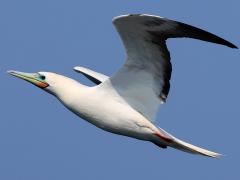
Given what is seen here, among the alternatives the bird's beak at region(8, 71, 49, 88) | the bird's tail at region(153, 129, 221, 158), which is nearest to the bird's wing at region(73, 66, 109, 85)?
the bird's beak at region(8, 71, 49, 88)

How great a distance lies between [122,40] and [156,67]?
0.86 metres

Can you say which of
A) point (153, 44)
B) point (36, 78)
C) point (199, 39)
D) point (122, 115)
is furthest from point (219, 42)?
point (36, 78)

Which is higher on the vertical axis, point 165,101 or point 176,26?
point 176,26

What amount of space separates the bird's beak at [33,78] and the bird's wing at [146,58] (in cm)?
120

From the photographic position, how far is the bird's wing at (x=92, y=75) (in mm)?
16859

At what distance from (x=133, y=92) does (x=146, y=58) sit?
736mm

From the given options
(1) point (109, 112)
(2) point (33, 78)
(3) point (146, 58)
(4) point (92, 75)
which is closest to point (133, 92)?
(1) point (109, 112)

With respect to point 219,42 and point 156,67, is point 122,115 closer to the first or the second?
point 156,67

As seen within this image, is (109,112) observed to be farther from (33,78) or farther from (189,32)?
(189,32)

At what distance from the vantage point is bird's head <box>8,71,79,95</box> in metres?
14.3

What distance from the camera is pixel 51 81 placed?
47.5ft

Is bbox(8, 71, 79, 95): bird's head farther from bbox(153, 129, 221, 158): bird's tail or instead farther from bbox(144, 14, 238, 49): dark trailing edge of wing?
bbox(144, 14, 238, 49): dark trailing edge of wing

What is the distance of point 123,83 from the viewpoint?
13984 mm

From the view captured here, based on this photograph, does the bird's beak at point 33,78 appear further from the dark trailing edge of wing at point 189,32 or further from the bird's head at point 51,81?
the dark trailing edge of wing at point 189,32
